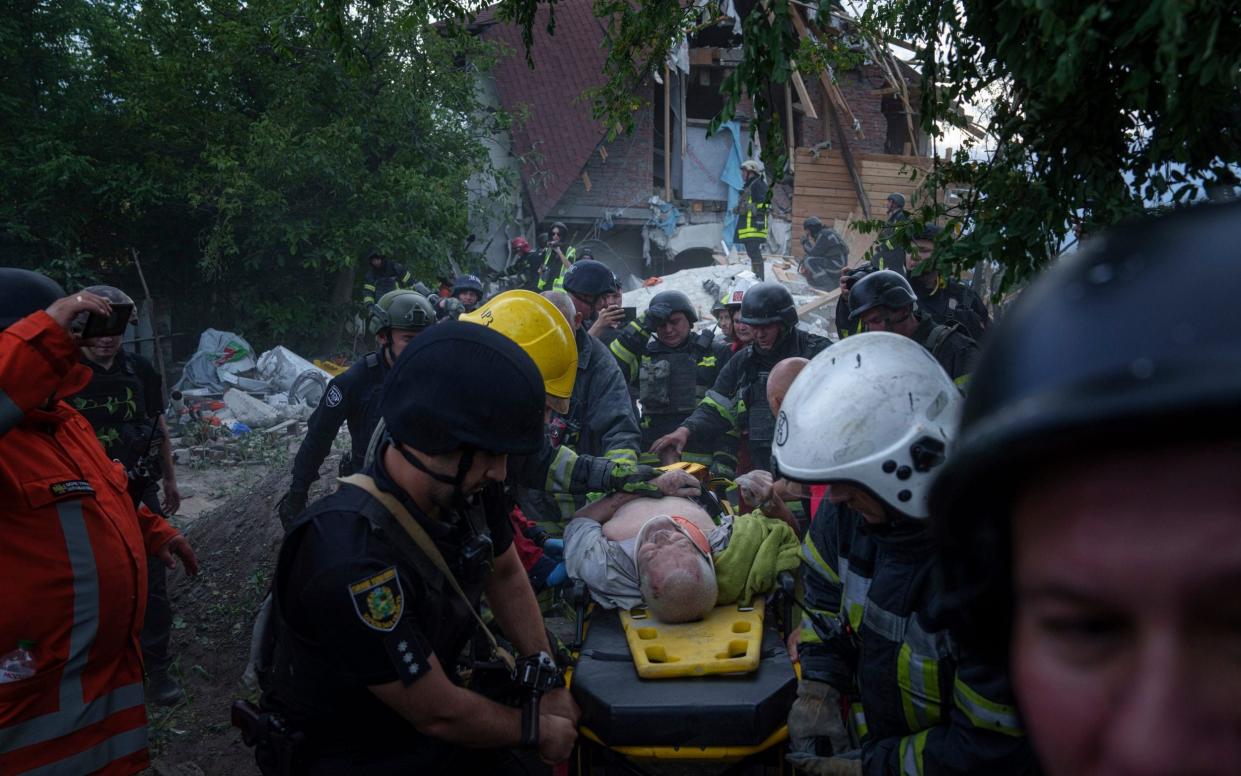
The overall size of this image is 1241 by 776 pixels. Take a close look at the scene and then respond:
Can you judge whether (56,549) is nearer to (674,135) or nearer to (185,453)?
(185,453)

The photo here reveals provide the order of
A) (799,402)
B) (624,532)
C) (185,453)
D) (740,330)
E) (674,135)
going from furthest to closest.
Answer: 1. (674,135)
2. (185,453)
3. (740,330)
4. (624,532)
5. (799,402)

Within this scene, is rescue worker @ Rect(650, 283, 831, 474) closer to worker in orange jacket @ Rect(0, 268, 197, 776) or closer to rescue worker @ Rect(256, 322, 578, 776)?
rescue worker @ Rect(256, 322, 578, 776)

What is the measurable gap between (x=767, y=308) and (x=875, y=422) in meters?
3.54

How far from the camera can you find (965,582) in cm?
101

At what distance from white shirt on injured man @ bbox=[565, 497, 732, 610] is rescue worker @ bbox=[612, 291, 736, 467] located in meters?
2.50

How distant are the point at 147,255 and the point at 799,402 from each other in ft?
50.9

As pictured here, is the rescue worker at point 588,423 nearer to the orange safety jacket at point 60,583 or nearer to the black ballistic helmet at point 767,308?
the black ballistic helmet at point 767,308

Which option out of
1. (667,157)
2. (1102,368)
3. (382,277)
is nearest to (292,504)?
(1102,368)

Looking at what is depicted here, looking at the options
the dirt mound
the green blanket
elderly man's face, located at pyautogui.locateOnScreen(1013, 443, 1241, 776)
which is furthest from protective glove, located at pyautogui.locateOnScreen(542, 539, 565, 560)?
elderly man's face, located at pyautogui.locateOnScreen(1013, 443, 1241, 776)

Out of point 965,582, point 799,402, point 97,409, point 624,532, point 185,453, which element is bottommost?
point 185,453

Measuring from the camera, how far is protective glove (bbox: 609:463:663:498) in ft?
14.6

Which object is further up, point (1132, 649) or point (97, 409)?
point (1132, 649)

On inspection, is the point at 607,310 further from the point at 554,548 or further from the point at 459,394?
the point at 459,394

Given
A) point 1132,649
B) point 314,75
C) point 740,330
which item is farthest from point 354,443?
point 314,75
